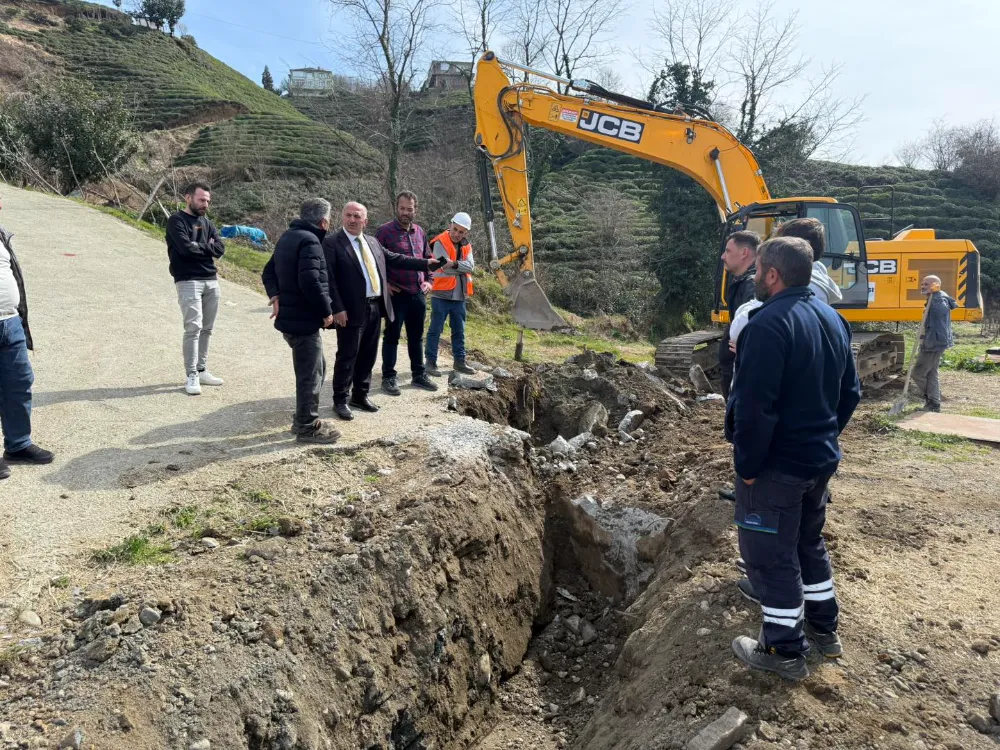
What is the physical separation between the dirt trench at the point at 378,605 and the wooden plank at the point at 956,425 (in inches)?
103

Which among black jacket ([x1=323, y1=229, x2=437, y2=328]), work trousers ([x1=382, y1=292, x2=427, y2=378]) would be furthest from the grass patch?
work trousers ([x1=382, y1=292, x2=427, y2=378])

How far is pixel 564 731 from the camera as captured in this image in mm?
3791

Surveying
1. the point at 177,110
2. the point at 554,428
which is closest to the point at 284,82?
the point at 177,110

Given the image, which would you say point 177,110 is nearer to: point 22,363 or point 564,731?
point 22,363

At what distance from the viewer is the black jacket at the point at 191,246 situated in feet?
18.5

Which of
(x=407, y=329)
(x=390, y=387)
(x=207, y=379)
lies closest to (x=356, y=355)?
(x=390, y=387)

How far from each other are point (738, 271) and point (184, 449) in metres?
4.12

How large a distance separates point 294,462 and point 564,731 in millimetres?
2511

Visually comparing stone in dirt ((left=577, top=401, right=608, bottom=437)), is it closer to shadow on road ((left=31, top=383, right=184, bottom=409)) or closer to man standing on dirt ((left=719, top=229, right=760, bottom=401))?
man standing on dirt ((left=719, top=229, right=760, bottom=401))

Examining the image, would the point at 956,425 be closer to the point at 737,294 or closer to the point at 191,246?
the point at 737,294

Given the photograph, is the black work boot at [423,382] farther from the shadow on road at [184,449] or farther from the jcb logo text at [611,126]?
the jcb logo text at [611,126]

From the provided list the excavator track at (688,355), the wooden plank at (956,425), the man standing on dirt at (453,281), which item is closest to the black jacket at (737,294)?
the man standing on dirt at (453,281)

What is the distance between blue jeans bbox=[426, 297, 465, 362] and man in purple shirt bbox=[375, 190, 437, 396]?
446 mm

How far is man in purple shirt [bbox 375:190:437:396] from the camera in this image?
629cm
